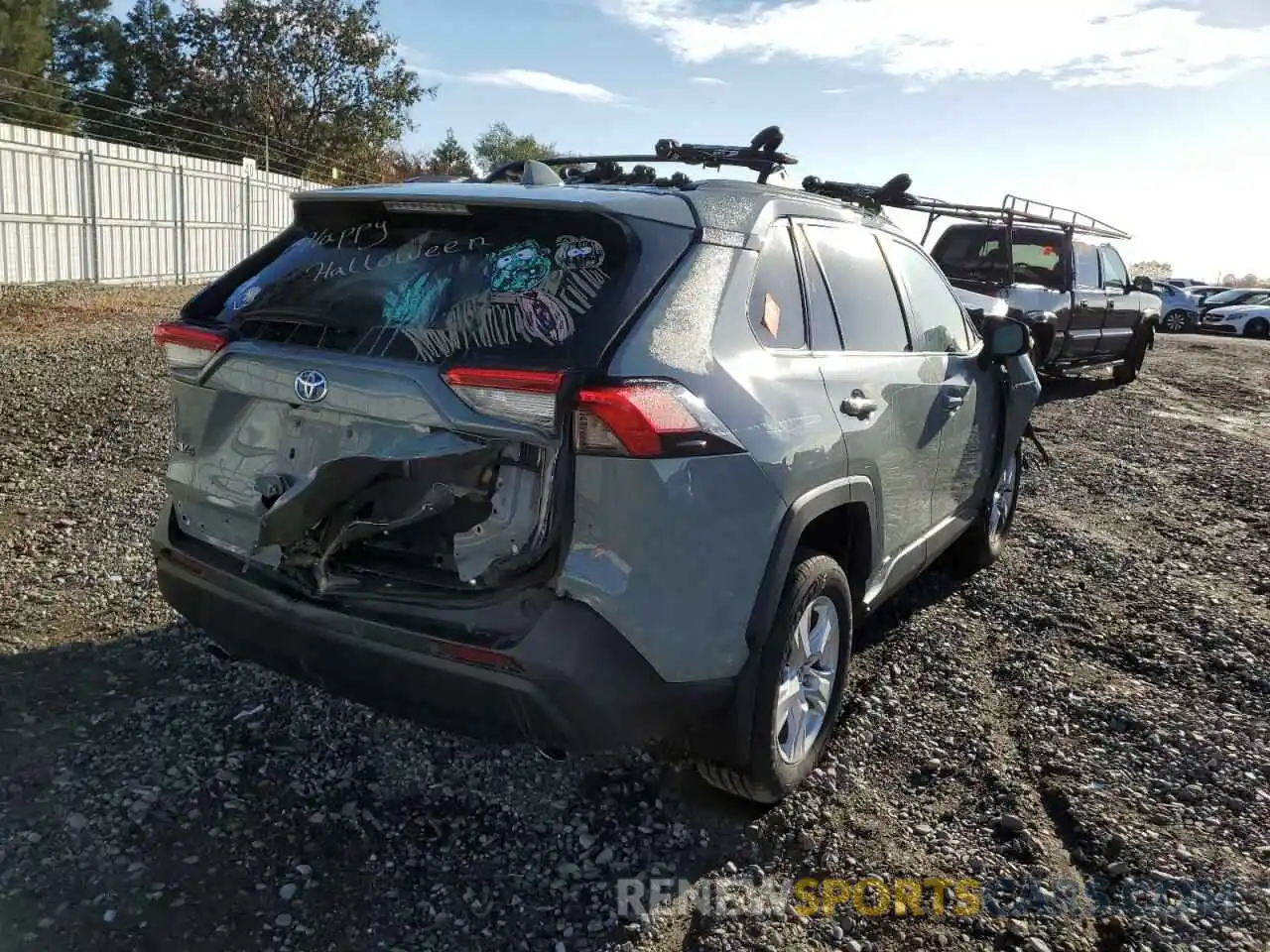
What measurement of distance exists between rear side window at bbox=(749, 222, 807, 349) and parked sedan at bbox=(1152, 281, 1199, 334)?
99.0 feet

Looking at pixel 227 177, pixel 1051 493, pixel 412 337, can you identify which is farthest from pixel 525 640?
pixel 227 177

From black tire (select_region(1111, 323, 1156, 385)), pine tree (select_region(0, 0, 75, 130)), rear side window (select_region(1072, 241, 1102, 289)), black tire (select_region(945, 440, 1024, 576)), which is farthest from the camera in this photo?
pine tree (select_region(0, 0, 75, 130))

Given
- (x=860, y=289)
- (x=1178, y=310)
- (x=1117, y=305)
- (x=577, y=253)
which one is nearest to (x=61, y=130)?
(x=1117, y=305)

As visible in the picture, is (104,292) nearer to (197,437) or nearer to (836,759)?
(197,437)

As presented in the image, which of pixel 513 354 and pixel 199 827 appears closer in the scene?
pixel 513 354

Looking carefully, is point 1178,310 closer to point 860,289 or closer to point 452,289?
point 860,289

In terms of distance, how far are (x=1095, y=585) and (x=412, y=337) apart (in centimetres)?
422

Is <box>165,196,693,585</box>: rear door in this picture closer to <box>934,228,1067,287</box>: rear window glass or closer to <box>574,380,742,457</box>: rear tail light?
<box>574,380,742,457</box>: rear tail light

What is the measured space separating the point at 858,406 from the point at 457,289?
53.4 inches

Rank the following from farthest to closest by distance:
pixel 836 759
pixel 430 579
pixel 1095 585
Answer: pixel 1095 585
pixel 836 759
pixel 430 579

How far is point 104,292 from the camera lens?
14570mm

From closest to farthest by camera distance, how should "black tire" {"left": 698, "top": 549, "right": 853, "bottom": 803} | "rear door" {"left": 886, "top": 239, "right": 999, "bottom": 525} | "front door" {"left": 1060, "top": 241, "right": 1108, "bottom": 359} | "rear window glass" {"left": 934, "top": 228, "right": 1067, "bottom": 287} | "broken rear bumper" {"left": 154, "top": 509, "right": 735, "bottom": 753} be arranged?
"broken rear bumper" {"left": 154, "top": 509, "right": 735, "bottom": 753}
"black tire" {"left": 698, "top": 549, "right": 853, "bottom": 803}
"rear door" {"left": 886, "top": 239, "right": 999, "bottom": 525}
"rear window glass" {"left": 934, "top": 228, "right": 1067, "bottom": 287}
"front door" {"left": 1060, "top": 241, "right": 1108, "bottom": 359}

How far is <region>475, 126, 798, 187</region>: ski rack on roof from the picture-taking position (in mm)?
3480

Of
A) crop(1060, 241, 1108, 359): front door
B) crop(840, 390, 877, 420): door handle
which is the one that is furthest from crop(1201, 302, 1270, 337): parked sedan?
crop(840, 390, 877, 420): door handle
